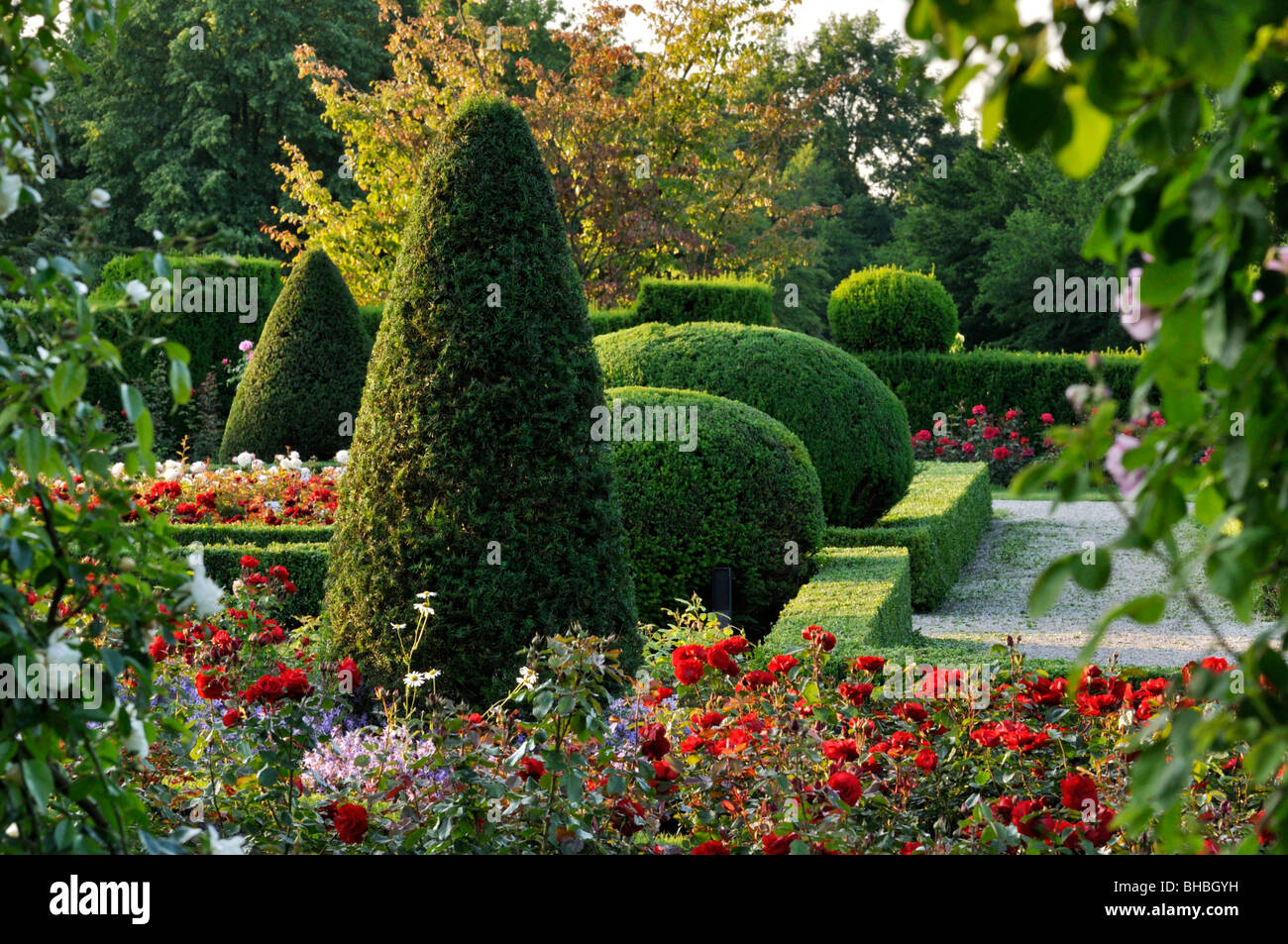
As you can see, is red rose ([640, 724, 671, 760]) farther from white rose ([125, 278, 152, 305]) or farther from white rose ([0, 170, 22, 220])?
white rose ([0, 170, 22, 220])

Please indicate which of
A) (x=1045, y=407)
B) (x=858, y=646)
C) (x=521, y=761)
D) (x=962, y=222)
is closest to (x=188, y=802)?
(x=521, y=761)

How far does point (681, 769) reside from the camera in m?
3.28

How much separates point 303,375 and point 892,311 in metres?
9.31

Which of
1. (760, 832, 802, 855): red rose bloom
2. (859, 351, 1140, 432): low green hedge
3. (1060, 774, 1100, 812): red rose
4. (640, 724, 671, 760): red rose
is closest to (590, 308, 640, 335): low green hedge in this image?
(859, 351, 1140, 432): low green hedge

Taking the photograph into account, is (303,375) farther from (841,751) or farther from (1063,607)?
(841,751)

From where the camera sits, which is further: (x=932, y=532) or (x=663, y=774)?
(x=932, y=532)

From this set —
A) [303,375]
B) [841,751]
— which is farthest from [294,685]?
[303,375]

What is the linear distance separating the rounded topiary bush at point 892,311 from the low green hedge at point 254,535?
1128 centimetres

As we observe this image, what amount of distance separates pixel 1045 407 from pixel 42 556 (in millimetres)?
17638

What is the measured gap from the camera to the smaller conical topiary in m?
11.9

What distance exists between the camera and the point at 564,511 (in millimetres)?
4352

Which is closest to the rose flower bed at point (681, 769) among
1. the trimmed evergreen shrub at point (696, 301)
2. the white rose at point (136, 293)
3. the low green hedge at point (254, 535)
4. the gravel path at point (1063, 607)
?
the white rose at point (136, 293)
